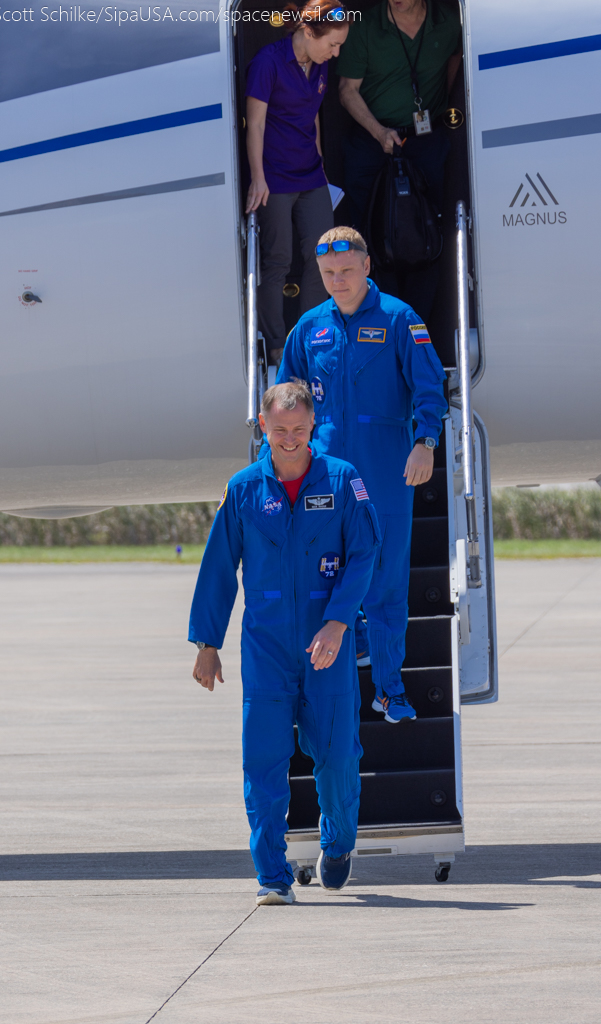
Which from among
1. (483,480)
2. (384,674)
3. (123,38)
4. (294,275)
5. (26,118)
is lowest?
(384,674)

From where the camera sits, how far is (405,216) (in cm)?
689

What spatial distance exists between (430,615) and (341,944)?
188 cm

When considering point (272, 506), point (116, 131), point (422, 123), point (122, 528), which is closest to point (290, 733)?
point (272, 506)

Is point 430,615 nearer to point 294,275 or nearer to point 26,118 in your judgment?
point 294,275

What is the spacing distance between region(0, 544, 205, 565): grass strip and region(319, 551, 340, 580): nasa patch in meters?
31.7

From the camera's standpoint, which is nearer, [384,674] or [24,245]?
[384,674]

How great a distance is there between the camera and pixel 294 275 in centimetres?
759

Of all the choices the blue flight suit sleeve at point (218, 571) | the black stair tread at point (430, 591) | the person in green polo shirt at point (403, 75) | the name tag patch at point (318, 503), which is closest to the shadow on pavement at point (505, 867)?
the black stair tread at point (430, 591)

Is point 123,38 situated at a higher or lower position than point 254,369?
higher

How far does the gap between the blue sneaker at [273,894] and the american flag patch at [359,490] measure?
1.71 meters

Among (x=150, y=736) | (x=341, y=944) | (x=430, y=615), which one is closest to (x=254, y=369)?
(x=430, y=615)

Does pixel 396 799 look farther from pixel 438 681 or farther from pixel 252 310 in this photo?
pixel 252 310

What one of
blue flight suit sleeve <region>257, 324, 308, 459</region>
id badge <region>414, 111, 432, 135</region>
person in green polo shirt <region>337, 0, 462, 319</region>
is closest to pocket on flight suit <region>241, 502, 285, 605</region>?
blue flight suit sleeve <region>257, 324, 308, 459</region>

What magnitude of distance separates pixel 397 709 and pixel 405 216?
262cm
